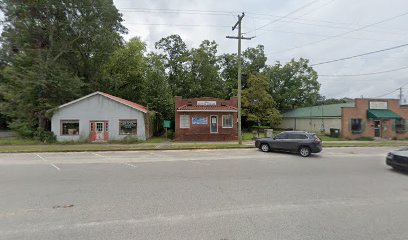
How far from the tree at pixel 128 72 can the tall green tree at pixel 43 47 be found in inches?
254

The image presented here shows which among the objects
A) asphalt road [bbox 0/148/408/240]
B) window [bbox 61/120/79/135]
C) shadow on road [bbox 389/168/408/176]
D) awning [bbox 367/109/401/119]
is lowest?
shadow on road [bbox 389/168/408/176]

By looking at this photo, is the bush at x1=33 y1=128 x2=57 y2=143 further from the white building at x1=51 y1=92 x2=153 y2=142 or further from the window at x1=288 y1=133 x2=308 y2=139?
the window at x1=288 y1=133 x2=308 y2=139

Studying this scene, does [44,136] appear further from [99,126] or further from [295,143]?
[295,143]

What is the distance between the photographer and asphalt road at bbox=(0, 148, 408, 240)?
173 inches

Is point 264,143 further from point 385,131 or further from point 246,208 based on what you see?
point 385,131

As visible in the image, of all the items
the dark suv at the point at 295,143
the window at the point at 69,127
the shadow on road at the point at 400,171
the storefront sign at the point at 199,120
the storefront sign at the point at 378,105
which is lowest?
the shadow on road at the point at 400,171

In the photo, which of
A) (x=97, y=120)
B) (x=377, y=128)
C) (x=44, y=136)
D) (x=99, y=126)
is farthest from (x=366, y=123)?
(x=44, y=136)

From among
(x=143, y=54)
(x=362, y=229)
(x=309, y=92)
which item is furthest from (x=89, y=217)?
(x=309, y=92)

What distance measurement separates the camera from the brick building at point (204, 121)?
2580 centimetres

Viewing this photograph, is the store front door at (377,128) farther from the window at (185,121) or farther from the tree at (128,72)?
the tree at (128,72)

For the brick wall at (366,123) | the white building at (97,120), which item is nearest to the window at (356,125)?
the brick wall at (366,123)

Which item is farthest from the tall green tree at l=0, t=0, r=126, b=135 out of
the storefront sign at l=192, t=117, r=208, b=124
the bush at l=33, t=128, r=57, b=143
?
the storefront sign at l=192, t=117, r=208, b=124

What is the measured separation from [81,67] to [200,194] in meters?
34.0

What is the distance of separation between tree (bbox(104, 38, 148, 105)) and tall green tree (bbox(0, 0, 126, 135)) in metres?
6.45
